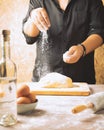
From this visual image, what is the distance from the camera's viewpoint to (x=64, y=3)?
2.20m

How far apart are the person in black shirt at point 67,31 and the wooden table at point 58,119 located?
877mm

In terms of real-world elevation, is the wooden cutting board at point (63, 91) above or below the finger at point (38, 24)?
below

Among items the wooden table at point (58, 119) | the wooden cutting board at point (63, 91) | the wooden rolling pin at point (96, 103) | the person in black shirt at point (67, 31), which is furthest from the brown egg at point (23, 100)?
the person in black shirt at point (67, 31)

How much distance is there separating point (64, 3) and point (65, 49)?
0.33 metres

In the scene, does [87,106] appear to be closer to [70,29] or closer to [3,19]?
[70,29]

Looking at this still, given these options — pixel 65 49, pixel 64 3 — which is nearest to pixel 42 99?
pixel 65 49

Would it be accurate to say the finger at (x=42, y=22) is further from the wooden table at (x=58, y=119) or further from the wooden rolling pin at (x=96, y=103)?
the wooden rolling pin at (x=96, y=103)

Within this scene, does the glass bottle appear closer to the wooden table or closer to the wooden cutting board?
the wooden table

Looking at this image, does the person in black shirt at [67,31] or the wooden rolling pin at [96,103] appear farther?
the person in black shirt at [67,31]

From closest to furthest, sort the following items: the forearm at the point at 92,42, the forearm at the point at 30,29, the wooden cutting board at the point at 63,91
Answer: the wooden cutting board at the point at 63,91
the forearm at the point at 92,42
the forearm at the point at 30,29

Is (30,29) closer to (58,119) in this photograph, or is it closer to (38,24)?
(38,24)

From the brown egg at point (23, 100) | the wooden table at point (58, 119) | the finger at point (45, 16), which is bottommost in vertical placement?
the wooden table at point (58, 119)

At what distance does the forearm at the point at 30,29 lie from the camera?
222 cm

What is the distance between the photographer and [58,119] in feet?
3.54
